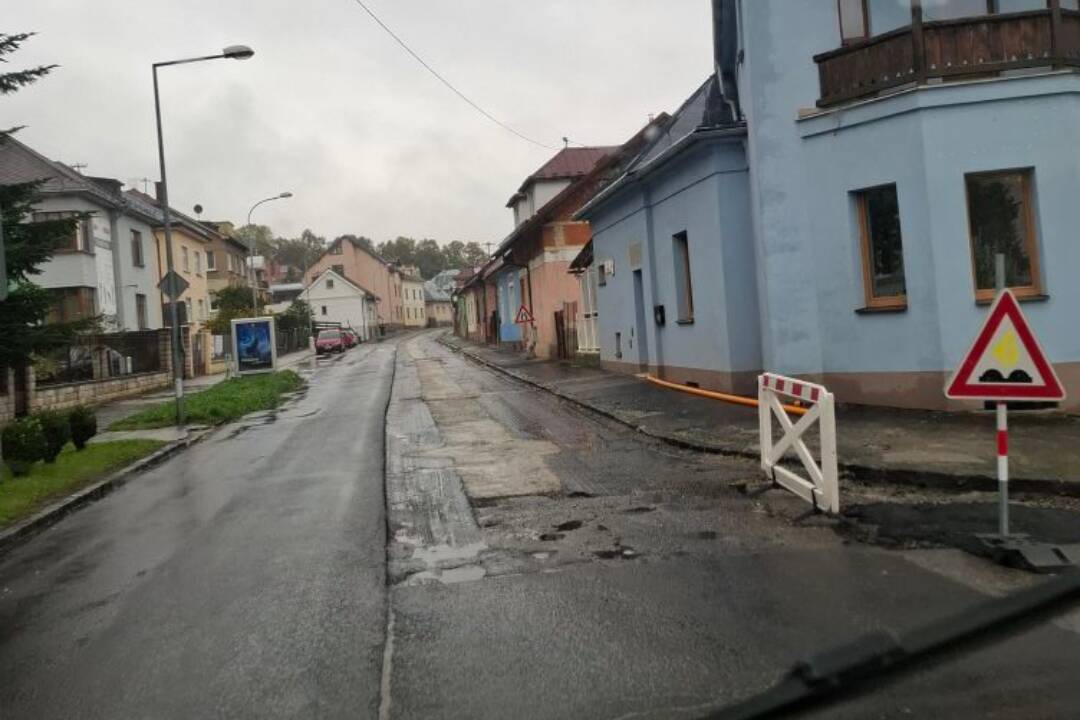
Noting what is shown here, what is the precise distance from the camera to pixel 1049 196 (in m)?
11.1

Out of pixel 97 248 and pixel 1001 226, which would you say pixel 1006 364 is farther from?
pixel 97 248

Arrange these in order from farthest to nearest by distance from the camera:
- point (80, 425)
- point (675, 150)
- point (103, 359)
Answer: point (103, 359)
point (675, 150)
point (80, 425)

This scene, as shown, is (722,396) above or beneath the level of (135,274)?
beneath

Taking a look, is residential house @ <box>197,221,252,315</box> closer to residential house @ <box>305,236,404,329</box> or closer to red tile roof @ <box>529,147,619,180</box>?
red tile roof @ <box>529,147,619,180</box>

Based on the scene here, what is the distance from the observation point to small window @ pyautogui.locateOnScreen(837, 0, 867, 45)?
41.4 ft

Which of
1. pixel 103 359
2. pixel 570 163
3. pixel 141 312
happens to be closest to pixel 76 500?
pixel 103 359

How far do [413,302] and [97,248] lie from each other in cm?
8588

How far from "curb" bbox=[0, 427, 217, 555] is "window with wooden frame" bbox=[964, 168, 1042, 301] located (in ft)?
36.9

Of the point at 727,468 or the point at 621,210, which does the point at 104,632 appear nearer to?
the point at 727,468

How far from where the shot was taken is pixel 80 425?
43.6 ft

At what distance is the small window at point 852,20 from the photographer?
12633 mm

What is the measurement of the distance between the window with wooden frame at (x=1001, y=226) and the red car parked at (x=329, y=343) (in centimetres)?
4801

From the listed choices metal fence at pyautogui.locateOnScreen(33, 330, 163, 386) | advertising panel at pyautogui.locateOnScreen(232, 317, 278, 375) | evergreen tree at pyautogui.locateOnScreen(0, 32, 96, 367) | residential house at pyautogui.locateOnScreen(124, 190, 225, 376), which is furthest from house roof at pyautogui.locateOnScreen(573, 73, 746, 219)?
residential house at pyautogui.locateOnScreen(124, 190, 225, 376)

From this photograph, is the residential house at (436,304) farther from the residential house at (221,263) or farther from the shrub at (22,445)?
the shrub at (22,445)
